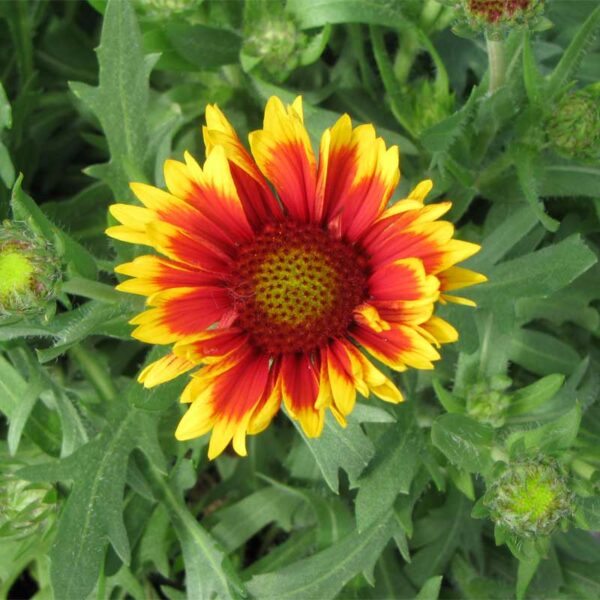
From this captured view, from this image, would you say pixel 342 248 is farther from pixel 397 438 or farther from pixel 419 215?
pixel 397 438

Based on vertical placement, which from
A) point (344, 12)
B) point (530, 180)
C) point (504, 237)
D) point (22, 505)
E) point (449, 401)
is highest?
point (344, 12)

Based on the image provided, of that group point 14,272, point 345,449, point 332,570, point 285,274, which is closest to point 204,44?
point 285,274

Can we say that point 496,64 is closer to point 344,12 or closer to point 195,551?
point 344,12

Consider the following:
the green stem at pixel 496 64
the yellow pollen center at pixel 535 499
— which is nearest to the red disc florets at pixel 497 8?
the green stem at pixel 496 64

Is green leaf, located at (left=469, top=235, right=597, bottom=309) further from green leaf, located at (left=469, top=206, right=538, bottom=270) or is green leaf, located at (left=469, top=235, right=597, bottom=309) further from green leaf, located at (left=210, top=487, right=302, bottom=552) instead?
green leaf, located at (left=210, top=487, right=302, bottom=552)

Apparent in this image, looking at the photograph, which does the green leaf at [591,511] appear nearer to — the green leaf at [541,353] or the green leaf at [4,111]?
the green leaf at [541,353]

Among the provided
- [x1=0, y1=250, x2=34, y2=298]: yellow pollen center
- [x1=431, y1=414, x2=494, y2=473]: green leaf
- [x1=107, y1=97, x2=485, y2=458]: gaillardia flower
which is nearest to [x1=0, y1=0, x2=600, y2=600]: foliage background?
[x1=431, y1=414, x2=494, y2=473]: green leaf
